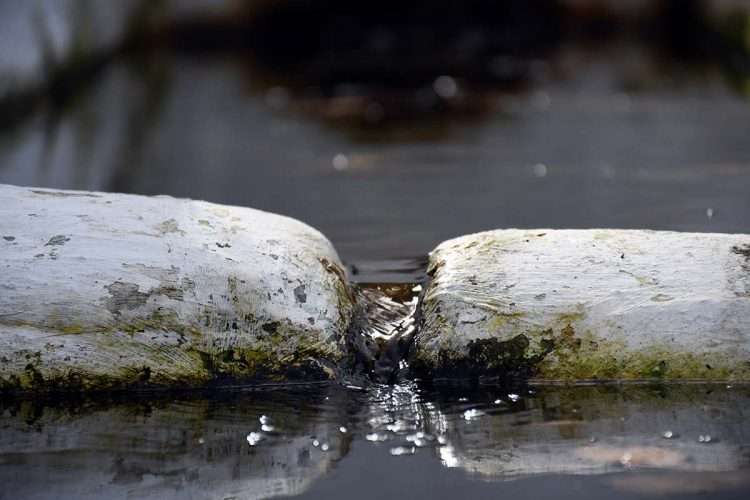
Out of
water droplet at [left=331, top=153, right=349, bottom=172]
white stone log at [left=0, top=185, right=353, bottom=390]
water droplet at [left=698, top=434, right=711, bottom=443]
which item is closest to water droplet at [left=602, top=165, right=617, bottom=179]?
water droplet at [left=331, top=153, right=349, bottom=172]

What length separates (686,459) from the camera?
2926 millimetres

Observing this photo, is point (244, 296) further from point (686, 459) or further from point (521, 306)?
point (686, 459)

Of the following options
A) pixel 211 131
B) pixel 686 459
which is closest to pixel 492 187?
pixel 211 131

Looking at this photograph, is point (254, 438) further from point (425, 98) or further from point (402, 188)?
point (425, 98)

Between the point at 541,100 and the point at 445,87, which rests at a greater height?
the point at 445,87

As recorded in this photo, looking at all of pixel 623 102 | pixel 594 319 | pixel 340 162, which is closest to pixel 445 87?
pixel 623 102

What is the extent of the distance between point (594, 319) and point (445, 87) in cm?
895

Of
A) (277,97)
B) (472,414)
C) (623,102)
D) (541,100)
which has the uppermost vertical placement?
(277,97)

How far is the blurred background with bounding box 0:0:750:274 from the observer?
6480mm

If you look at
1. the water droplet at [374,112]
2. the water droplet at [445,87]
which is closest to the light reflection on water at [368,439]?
the water droplet at [374,112]

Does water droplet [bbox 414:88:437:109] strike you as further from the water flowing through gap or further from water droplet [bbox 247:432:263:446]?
water droplet [bbox 247:432:263:446]

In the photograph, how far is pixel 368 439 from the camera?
3131 millimetres

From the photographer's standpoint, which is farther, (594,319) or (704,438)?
(594,319)

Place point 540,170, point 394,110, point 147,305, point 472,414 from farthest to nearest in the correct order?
point 394,110 → point 540,170 → point 147,305 → point 472,414
